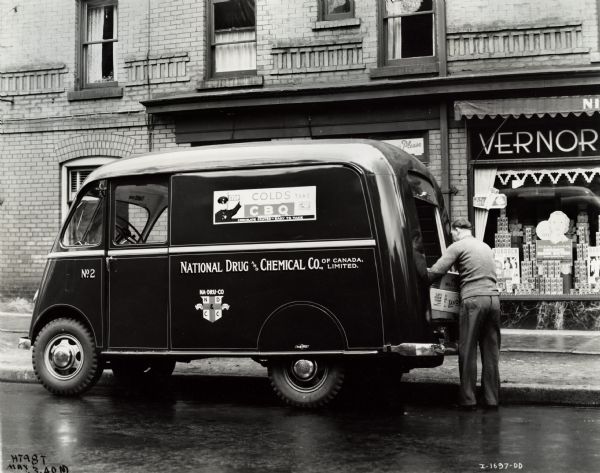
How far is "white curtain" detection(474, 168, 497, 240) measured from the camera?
12164 millimetres

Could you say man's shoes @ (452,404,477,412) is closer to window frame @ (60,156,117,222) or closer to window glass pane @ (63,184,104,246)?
window glass pane @ (63,184,104,246)

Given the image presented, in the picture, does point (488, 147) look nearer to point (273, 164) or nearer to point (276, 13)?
point (276, 13)

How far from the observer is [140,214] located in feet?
26.0

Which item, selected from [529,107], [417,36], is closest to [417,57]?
[417,36]

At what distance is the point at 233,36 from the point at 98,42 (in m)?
2.49

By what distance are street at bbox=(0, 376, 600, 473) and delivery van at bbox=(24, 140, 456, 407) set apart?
1.53ft

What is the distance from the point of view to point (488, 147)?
39.9 ft

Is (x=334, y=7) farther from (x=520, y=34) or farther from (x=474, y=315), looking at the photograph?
(x=474, y=315)

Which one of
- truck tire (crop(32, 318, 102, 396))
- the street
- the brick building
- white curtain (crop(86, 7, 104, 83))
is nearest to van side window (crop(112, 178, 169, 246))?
truck tire (crop(32, 318, 102, 396))

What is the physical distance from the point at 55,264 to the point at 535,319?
728 centimetres

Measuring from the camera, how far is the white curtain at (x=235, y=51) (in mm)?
13305

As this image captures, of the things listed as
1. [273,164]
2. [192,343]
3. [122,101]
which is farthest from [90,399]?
[122,101]

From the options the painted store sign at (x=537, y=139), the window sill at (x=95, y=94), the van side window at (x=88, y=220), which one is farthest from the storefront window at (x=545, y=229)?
the van side window at (x=88, y=220)

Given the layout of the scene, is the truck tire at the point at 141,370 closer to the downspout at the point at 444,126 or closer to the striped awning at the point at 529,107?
the downspout at the point at 444,126
